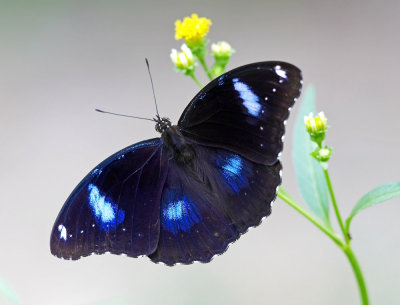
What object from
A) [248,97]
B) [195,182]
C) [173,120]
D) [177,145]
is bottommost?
[195,182]

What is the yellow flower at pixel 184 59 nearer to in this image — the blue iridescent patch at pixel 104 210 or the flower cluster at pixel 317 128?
the flower cluster at pixel 317 128

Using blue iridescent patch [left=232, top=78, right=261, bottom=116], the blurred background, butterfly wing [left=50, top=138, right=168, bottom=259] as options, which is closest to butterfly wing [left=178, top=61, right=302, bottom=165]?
blue iridescent patch [left=232, top=78, right=261, bottom=116]

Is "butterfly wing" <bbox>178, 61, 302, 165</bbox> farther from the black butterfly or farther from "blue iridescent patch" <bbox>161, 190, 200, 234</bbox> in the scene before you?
"blue iridescent patch" <bbox>161, 190, 200, 234</bbox>

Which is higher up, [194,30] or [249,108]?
[194,30]

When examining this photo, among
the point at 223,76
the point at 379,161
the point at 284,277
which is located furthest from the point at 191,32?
the point at 379,161

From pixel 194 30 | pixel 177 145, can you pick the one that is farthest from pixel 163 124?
pixel 194 30

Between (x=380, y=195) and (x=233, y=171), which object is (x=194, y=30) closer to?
(x=233, y=171)

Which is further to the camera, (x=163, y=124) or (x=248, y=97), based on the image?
(x=163, y=124)
